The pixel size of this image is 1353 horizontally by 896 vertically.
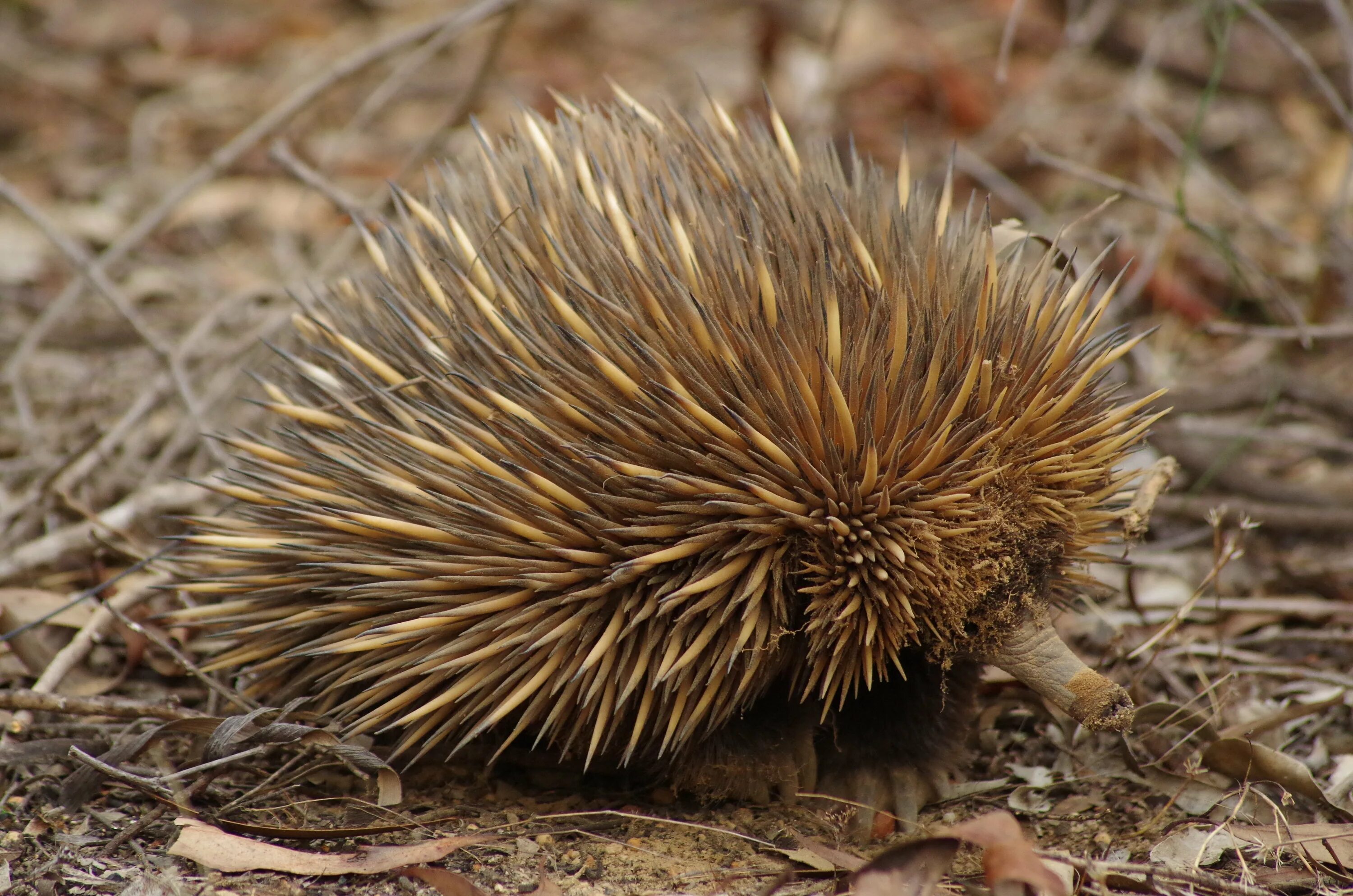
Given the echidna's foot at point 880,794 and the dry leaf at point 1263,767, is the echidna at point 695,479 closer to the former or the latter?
the echidna's foot at point 880,794

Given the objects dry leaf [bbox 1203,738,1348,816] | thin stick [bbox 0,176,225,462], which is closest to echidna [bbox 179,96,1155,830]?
dry leaf [bbox 1203,738,1348,816]

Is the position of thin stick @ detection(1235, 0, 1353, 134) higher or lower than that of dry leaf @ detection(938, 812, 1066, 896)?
higher

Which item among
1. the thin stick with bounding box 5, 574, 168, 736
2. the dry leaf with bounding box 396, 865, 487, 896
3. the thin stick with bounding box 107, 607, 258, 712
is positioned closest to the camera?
the dry leaf with bounding box 396, 865, 487, 896

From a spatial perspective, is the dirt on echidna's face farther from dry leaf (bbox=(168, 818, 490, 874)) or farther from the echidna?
dry leaf (bbox=(168, 818, 490, 874))

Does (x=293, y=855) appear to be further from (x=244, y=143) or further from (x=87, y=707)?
(x=244, y=143)

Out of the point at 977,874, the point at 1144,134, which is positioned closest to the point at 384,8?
the point at 1144,134

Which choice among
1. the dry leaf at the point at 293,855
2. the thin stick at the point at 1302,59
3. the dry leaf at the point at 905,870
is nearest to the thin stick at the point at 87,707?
the dry leaf at the point at 293,855
